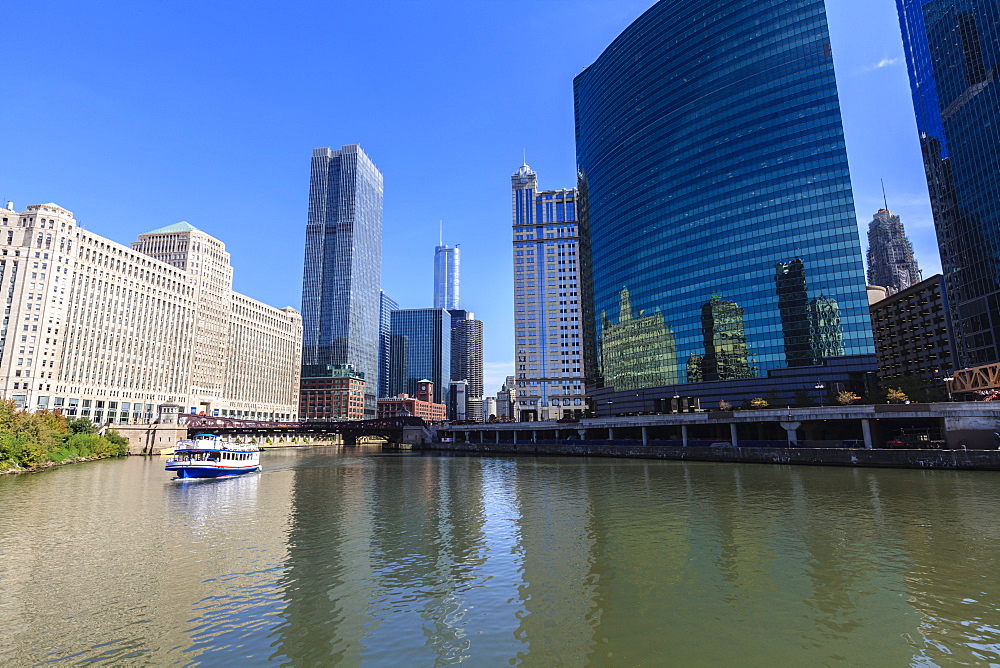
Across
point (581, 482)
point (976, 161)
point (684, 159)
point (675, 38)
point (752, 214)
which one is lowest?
point (581, 482)

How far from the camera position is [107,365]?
191125 mm

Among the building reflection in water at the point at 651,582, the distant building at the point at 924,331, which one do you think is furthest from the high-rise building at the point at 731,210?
the building reflection in water at the point at 651,582

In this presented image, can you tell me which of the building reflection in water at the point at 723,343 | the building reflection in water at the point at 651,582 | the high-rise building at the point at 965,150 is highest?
the high-rise building at the point at 965,150

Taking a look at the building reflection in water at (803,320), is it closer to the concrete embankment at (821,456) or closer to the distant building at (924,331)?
the concrete embankment at (821,456)

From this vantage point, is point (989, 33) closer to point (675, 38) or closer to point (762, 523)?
point (675, 38)

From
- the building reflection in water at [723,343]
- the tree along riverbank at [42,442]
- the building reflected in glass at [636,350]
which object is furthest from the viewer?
the building reflected in glass at [636,350]

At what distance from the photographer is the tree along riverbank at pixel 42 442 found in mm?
84875

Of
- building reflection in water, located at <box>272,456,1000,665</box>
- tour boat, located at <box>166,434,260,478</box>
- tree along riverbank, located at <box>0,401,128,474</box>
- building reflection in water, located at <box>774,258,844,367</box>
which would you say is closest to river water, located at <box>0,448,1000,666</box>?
building reflection in water, located at <box>272,456,1000,665</box>

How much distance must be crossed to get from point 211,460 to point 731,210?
464 feet

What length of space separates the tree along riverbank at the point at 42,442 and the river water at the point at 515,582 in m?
45.7

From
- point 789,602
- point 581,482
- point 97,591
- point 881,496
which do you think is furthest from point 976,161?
point 97,591

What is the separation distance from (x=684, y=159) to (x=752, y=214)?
30335 mm

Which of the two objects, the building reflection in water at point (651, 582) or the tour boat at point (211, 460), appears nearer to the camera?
the building reflection in water at point (651, 582)

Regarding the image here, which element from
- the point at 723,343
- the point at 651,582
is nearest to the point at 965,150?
the point at 723,343
